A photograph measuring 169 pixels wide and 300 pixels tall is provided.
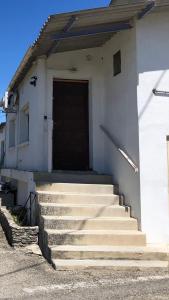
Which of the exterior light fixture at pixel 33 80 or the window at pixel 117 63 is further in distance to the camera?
the exterior light fixture at pixel 33 80

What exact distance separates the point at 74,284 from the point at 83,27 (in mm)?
5431

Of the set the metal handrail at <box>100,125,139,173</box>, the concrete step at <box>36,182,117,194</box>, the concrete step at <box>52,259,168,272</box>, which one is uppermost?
the metal handrail at <box>100,125,139,173</box>

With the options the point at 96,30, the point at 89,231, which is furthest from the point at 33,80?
the point at 89,231

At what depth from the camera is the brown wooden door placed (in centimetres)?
1123

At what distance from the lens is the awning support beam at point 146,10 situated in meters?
8.19

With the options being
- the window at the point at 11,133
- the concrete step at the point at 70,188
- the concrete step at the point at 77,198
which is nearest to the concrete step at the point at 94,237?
the concrete step at the point at 77,198

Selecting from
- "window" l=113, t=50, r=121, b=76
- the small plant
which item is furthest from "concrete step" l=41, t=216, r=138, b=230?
"window" l=113, t=50, r=121, b=76

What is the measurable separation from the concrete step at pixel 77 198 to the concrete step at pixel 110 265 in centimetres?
188

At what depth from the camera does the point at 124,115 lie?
934 centimetres

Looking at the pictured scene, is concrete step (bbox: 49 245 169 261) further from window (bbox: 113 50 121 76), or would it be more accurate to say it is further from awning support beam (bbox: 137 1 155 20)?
awning support beam (bbox: 137 1 155 20)

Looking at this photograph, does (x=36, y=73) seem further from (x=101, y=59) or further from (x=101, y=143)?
(x=101, y=143)

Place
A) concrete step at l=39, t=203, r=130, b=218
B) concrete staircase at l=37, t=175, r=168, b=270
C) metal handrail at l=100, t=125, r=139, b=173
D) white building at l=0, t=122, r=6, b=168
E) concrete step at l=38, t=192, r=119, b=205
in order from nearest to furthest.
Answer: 1. concrete staircase at l=37, t=175, r=168, b=270
2. concrete step at l=39, t=203, r=130, b=218
3. metal handrail at l=100, t=125, r=139, b=173
4. concrete step at l=38, t=192, r=119, b=205
5. white building at l=0, t=122, r=6, b=168

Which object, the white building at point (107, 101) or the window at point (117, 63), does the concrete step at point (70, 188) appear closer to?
the white building at point (107, 101)

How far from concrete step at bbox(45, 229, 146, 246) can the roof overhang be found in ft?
13.5
